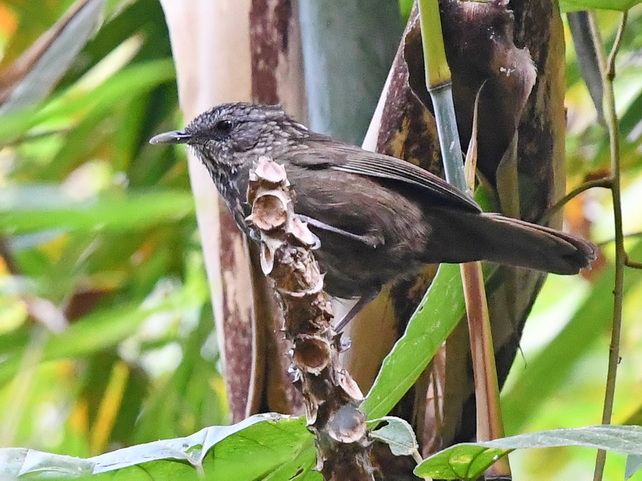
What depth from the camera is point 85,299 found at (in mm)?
2658

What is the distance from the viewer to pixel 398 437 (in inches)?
40.2

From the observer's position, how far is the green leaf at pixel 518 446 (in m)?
0.89

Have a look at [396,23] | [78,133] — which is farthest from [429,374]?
[78,133]

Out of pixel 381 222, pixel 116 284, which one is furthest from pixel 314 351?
pixel 116 284

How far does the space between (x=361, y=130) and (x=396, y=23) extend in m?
0.24

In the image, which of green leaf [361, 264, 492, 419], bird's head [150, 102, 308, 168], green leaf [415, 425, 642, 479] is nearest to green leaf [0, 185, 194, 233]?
green leaf [415, 425, 642, 479]

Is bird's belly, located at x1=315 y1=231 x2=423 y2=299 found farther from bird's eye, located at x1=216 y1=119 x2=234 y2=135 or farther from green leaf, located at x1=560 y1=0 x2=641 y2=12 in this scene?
green leaf, located at x1=560 y1=0 x2=641 y2=12

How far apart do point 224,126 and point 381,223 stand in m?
0.51

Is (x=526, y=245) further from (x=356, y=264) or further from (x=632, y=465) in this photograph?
(x=632, y=465)

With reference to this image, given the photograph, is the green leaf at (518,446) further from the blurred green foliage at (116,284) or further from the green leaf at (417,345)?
the blurred green foliage at (116,284)

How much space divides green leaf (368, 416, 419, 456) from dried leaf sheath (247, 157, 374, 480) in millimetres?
122

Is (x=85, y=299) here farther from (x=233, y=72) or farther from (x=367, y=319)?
(x=367, y=319)

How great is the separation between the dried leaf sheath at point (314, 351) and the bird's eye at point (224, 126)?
1129 mm

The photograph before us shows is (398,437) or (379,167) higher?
(379,167)
